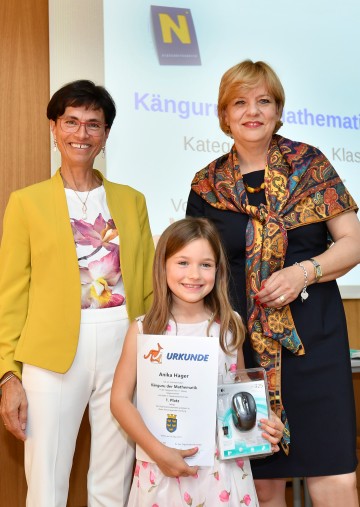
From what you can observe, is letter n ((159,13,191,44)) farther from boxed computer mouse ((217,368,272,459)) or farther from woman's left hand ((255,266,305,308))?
boxed computer mouse ((217,368,272,459))

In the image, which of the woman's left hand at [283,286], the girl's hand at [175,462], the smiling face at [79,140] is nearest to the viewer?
the girl's hand at [175,462]

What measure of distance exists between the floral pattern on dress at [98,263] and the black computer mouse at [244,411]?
0.52 meters

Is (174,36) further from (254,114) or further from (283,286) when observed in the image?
(283,286)

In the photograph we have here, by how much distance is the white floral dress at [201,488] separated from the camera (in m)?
1.65

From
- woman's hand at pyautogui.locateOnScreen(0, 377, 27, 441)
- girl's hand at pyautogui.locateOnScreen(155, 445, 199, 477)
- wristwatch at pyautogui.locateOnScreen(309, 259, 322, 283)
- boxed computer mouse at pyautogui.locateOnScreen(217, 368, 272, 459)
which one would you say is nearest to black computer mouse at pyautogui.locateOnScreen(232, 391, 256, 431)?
boxed computer mouse at pyautogui.locateOnScreen(217, 368, 272, 459)

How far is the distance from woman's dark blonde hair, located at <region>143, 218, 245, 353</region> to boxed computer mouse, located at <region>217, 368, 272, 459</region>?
5.8 inches

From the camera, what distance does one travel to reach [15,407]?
6.04 ft

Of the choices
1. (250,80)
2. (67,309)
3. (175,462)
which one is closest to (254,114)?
(250,80)

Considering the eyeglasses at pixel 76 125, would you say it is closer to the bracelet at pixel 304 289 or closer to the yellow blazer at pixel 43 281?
the yellow blazer at pixel 43 281

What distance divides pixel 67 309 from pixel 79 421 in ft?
1.12

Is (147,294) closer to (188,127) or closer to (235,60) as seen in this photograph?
(188,127)

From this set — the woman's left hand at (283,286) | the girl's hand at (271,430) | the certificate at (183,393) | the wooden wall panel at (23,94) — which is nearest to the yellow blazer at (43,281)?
the certificate at (183,393)

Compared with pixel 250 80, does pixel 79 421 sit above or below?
below

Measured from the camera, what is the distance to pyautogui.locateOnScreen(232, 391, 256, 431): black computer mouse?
5.23ft
